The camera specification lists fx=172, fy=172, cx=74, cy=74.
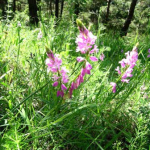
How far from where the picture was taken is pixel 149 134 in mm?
1103

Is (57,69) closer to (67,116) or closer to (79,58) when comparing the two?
(79,58)

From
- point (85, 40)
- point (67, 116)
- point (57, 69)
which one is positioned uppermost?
point (85, 40)

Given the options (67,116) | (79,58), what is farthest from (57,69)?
(67,116)

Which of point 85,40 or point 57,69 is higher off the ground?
point 85,40

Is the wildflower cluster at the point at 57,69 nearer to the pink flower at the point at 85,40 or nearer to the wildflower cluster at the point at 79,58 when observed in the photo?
the wildflower cluster at the point at 79,58

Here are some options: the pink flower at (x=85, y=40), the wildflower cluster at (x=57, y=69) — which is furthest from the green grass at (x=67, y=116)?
the pink flower at (x=85, y=40)

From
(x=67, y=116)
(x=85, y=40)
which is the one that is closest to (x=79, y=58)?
(x=85, y=40)

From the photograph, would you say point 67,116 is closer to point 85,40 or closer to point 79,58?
point 79,58

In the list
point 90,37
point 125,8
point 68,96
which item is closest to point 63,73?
point 68,96

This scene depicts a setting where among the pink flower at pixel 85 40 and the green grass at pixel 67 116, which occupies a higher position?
the pink flower at pixel 85 40

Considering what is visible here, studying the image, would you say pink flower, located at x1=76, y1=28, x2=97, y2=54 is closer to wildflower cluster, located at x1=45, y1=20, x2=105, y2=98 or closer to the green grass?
wildflower cluster, located at x1=45, y1=20, x2=105, y2=98

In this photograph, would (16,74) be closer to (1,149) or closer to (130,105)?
(1,149)

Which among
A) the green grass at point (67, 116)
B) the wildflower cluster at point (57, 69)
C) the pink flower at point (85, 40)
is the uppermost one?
the pink flower at point (85, 40)

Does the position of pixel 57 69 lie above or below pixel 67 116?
above
